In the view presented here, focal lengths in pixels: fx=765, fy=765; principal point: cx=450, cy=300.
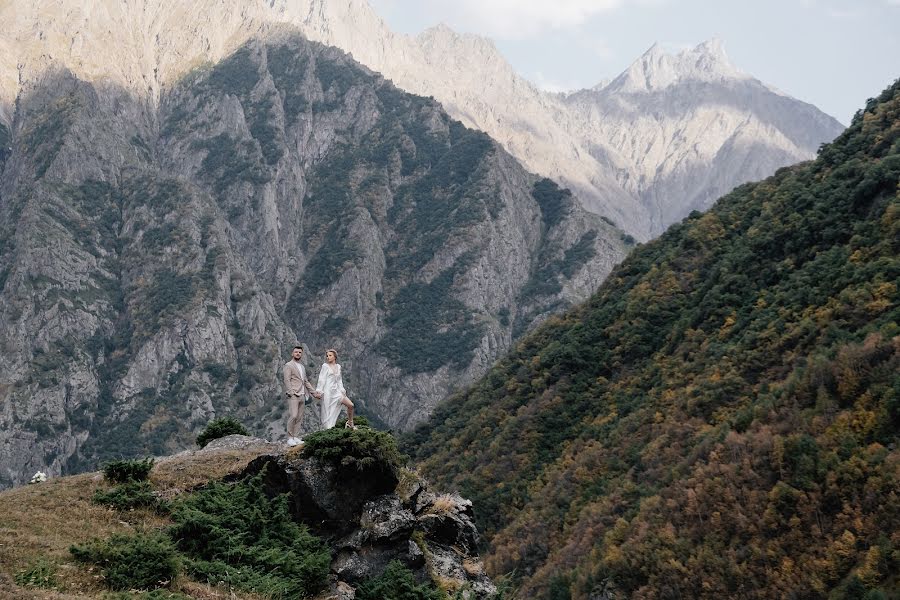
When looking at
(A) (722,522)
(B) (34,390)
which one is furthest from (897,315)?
(B) (34,390)

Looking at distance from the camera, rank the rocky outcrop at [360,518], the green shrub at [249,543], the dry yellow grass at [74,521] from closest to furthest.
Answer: the dry yellow grass at [74,521] < the green shrub at [249,543] < the rocky outcrop at [360,518]

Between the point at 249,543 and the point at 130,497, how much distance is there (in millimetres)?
4033

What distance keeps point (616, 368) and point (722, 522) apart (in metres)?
40.0

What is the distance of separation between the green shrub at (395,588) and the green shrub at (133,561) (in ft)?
17.4

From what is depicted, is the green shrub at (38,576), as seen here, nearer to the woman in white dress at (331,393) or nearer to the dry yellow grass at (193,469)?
the dry yellow grass at (193,469)

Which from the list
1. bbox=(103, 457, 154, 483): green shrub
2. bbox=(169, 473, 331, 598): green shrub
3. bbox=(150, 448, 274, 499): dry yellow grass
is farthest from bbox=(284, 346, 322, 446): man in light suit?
bbox=(103, 457, 154, 483): green shrub

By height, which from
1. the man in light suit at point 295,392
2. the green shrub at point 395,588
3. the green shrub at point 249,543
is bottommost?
the green shrub at point 395,588

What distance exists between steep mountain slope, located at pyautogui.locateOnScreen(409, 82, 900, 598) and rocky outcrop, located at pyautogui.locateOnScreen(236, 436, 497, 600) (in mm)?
21886

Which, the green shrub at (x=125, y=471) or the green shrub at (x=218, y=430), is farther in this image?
the green shrub at (x=218, y=430)

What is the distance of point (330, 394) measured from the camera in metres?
26.4

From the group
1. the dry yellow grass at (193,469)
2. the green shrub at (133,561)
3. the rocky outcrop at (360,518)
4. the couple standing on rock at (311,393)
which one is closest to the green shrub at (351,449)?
the rocky outcrop at (360,518)

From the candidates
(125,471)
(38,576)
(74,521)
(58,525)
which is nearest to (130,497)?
(74,521)

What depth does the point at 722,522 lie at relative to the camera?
4672cm

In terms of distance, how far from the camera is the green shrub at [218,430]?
32.0 m
